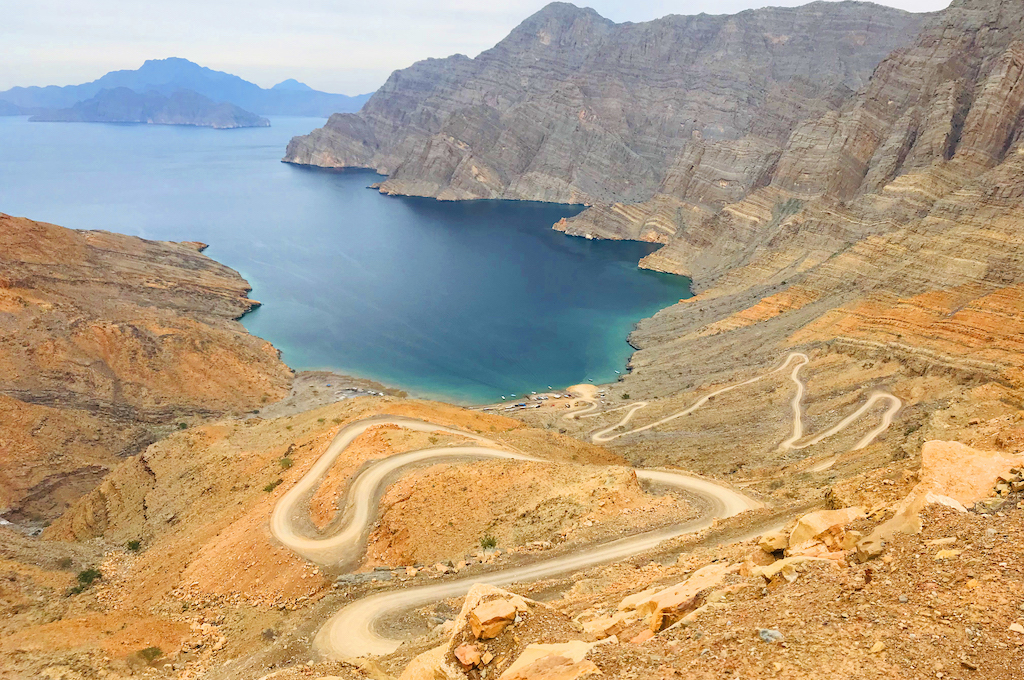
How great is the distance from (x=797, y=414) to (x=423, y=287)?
82.5m

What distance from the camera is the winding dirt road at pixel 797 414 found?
51656mm

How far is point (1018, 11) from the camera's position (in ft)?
355

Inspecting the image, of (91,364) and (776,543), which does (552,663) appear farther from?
(91,364)

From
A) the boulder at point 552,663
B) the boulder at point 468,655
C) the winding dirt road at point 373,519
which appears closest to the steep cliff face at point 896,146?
the winding dirt road at point 373,519

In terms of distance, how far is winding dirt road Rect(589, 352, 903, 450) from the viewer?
51656mm

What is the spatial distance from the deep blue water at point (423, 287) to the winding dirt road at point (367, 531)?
3794cm

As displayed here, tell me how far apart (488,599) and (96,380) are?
67909 millimetres

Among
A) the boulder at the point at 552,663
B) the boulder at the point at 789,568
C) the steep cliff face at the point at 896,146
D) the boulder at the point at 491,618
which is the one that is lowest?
the boulder at the point at 491,618

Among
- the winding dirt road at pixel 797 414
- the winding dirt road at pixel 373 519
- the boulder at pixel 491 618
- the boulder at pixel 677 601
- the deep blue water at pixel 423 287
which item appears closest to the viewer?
the boulder at pixel 677 601

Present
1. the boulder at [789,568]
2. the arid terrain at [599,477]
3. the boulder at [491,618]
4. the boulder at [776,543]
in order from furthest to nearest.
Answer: the boulder at [776,543] → the boulder at [491,618] → the boulder at [789,568] → the arid terrain at [599,477]

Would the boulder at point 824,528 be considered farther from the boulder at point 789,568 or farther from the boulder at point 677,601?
the boulder at point 677,601

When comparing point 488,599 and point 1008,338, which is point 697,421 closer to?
point 1008,338

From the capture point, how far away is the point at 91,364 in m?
68.8

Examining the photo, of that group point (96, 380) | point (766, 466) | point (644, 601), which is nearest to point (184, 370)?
point (96, 380)
